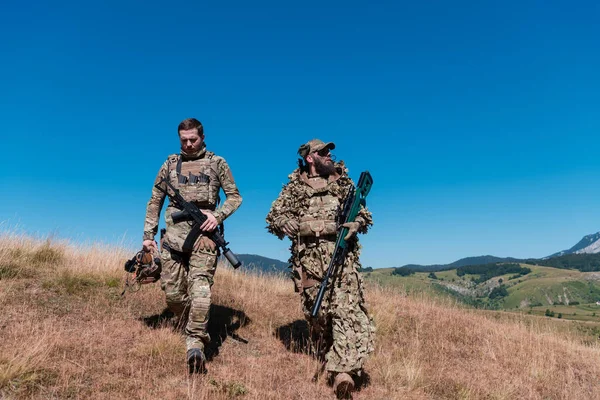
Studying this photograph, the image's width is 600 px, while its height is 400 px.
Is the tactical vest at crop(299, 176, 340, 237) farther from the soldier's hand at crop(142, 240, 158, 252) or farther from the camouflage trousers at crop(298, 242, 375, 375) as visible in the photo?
the soldier's hand at crop(142, 240, 158, 252)

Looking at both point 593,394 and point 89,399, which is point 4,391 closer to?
point 89,399

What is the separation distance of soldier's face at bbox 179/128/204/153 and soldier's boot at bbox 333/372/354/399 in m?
3.63

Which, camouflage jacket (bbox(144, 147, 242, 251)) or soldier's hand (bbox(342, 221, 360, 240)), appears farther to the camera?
camouflage jacket (bbox(144, 147, 242, 251))

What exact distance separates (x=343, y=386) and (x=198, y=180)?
334cm

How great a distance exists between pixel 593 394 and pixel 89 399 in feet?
22.7

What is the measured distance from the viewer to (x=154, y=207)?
19.7 feet

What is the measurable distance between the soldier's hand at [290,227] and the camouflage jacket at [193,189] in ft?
2.63

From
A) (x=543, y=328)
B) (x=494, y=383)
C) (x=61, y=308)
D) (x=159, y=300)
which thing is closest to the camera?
(x=494, y=383)

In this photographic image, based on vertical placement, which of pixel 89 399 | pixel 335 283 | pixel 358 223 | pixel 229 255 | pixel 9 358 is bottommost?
pixel 89 399

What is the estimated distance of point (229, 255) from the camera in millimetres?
5512

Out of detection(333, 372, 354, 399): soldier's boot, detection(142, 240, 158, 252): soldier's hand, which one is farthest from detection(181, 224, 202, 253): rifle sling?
detection(333, 372, 354, 399): soldier's boot

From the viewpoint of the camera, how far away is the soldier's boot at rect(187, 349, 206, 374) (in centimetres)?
473

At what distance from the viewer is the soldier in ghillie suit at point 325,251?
5.04 metres

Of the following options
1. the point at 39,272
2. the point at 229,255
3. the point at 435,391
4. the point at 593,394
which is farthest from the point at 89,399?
the point at 593,394
